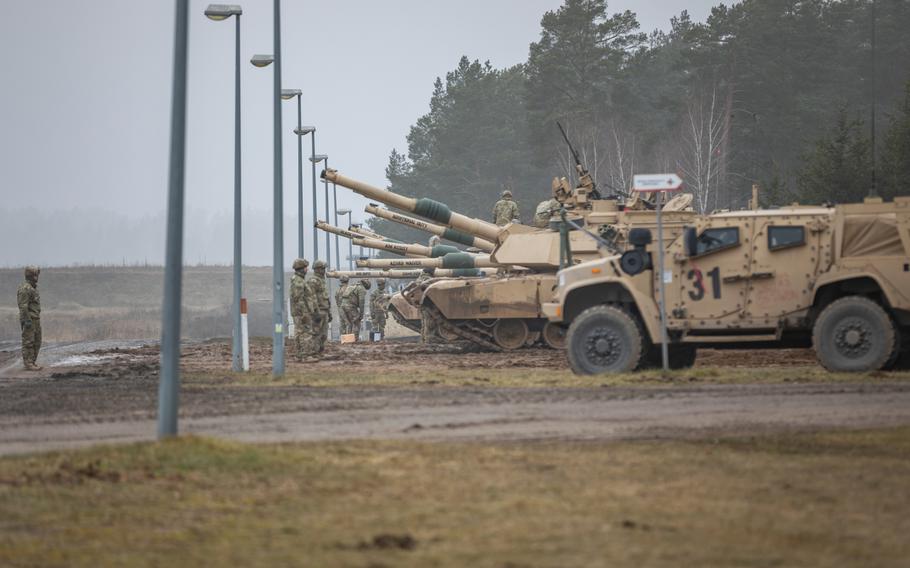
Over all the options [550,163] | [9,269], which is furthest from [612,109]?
[9,269]

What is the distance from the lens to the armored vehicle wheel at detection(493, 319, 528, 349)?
33.8 meters

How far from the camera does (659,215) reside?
66.3 ft

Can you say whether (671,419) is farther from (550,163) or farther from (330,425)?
(550,163)

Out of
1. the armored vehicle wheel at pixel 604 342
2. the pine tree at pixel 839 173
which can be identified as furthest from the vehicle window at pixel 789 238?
the pine tree at pixel 839 173

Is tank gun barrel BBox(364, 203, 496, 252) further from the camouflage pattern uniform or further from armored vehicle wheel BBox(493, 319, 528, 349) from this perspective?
armored vehicle wheel BBox(493, 319, 528, 349)

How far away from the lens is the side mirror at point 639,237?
21.4m

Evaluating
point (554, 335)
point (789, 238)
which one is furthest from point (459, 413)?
point (554, 335)

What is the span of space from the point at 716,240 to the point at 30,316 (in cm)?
1490

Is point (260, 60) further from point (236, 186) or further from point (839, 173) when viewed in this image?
point (839, 173)

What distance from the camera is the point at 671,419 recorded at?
51.3 ft

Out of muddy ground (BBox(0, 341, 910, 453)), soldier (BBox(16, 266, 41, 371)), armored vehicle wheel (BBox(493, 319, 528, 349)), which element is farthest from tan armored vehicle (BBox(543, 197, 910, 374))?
soldier (BBox(16, 266, 41, 371))

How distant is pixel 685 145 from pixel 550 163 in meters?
14.1

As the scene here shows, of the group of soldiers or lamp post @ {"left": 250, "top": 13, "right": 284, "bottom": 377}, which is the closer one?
lamp post @ {"left": 250, "top": 13, "right": 284, "bottom": 377}

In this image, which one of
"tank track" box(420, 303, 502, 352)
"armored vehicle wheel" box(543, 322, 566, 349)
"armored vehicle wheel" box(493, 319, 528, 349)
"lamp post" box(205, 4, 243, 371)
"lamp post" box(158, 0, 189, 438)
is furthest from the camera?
"tank track" box(420, 303, 502, 352)
